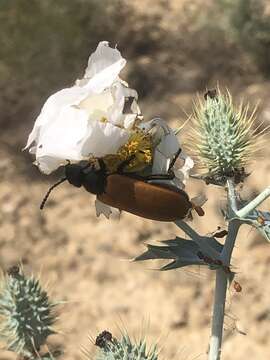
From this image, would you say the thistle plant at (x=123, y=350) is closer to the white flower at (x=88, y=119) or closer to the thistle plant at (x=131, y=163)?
the thistle plant at (x=131, y=163)

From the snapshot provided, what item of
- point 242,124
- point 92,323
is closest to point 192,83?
point 92,323

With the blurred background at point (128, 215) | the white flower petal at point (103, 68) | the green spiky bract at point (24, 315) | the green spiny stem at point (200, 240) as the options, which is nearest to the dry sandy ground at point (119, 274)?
the blurred background at point (128, 215)

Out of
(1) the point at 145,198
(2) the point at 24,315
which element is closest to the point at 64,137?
(1) the point at 145,198

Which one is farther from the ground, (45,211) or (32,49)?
(32,49)

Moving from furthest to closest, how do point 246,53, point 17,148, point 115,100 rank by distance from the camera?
point 246,53
point 17,148
point 115,100

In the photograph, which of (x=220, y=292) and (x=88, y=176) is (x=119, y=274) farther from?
(x=88, y=176)

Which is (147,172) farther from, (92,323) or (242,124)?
(92,323)

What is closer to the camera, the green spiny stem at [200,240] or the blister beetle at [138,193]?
the blister beetle at [138,193]
